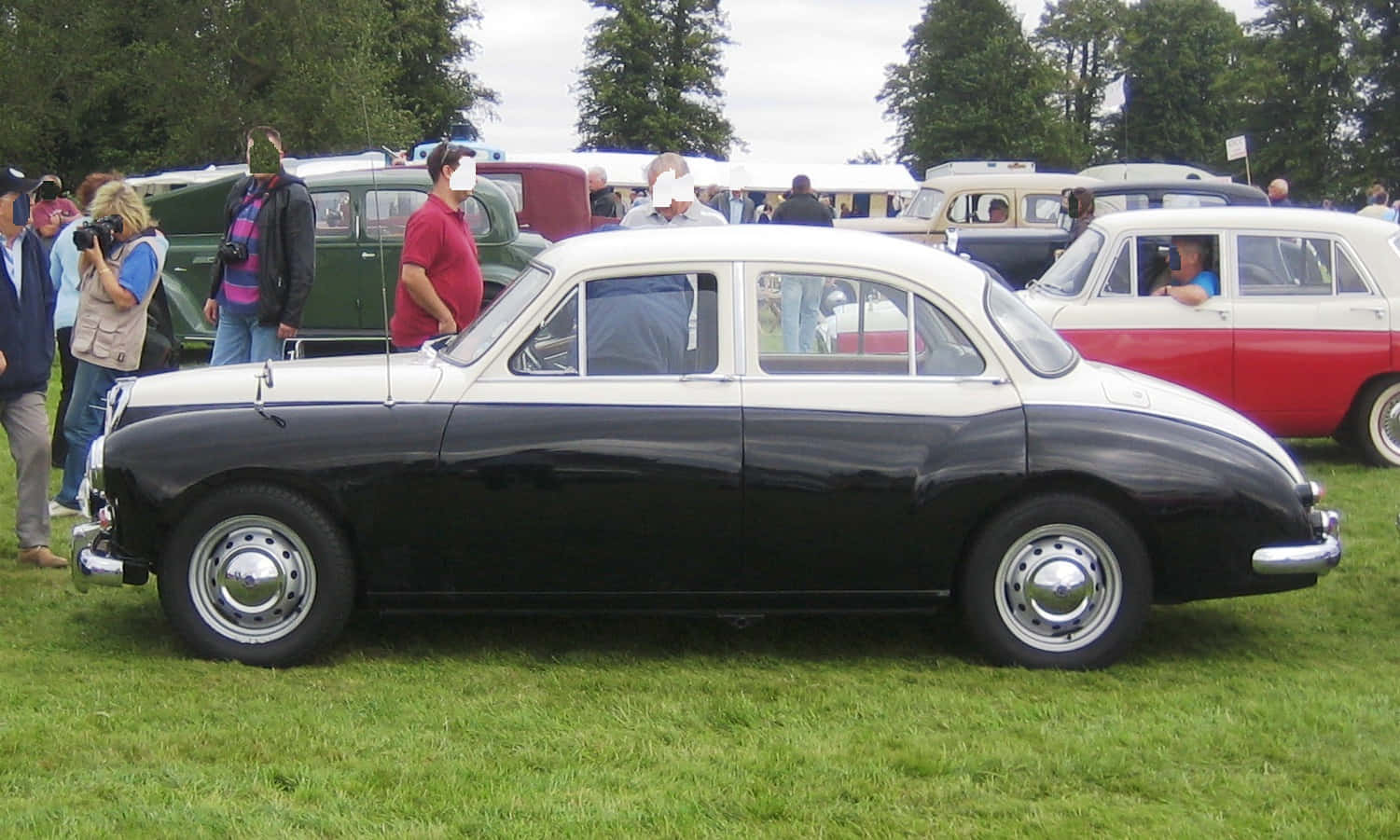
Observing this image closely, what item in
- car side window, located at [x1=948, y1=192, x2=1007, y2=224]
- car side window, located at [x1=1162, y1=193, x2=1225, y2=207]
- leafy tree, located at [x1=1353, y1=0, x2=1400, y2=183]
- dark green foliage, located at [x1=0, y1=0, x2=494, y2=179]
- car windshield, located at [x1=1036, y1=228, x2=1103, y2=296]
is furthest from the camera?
leafy tree, located at [x1=1353, y1=0, x2=1400, y2=183]

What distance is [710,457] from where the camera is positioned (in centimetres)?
582

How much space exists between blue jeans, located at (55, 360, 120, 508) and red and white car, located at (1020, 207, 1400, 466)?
5.59m

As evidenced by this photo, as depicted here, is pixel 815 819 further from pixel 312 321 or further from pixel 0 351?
pixel 312 321

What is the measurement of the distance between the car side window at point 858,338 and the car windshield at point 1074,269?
15.7 ft

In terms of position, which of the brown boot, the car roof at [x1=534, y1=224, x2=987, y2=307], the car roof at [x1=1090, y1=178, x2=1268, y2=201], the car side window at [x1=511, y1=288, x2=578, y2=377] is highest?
the car roof at [x1=1090, y1=178, x2=1268, y2=201]

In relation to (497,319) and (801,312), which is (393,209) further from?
(801,312)

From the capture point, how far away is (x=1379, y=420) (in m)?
Result: 10.5

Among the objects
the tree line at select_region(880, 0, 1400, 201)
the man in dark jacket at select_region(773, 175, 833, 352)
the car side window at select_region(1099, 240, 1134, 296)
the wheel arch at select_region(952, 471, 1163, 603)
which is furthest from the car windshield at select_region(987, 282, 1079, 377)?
the tree line at select_region(880, 0, 1400, 201)

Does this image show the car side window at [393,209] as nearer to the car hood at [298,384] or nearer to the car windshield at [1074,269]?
the car windshield at [1074,269]

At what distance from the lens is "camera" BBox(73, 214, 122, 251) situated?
8.07m

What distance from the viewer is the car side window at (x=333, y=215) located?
51.2ft

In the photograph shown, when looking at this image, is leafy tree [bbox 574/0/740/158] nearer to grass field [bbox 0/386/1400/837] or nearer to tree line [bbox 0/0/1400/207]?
tree line [bbox 0/0/1400/207]

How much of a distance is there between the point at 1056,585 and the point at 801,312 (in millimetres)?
1338

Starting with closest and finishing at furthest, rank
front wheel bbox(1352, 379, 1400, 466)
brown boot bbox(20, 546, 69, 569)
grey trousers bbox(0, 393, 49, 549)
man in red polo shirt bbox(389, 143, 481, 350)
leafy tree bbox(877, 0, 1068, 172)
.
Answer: grey trousers bbox(0, 393, 49, 549), brown boot bbox(20, 546, 69, 569), man in red polo shirt bbox(389, 143, 481, 350), front wheel bbox(1352, 379, 1400, 466), leafy tree bbox(877, 0, 1068, 172)
